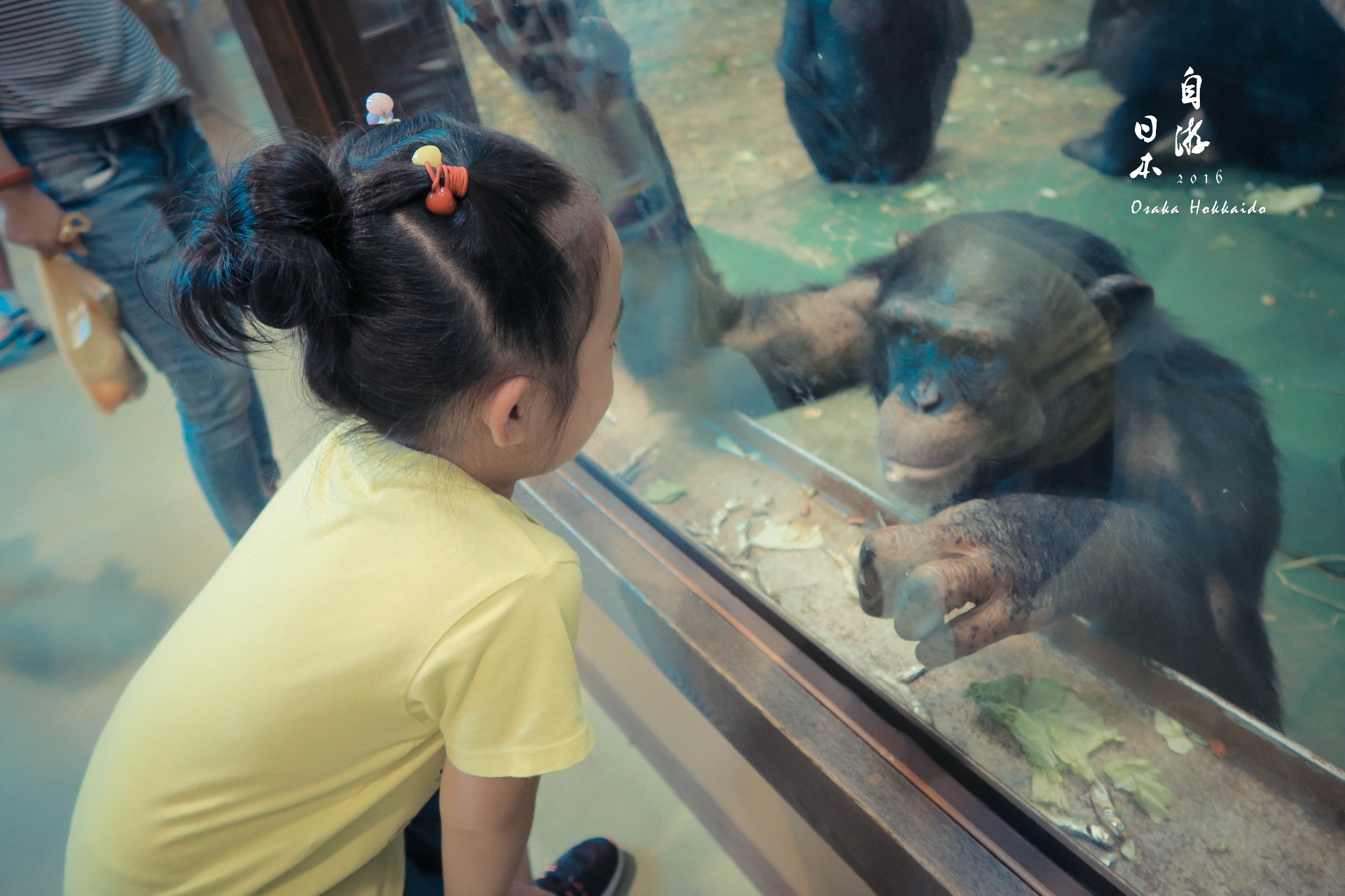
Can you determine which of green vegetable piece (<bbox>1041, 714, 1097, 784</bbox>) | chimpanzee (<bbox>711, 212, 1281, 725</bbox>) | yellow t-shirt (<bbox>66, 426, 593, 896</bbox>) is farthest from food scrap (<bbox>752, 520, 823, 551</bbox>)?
yellow t-shirt (<bbox>66, 426, 593, 896</bbox>)

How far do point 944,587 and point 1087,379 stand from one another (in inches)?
12.3

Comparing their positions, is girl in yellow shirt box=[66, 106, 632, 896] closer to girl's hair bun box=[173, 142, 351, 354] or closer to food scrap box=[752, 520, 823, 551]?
girl's hair bun box=[173, 142, 351, 354]

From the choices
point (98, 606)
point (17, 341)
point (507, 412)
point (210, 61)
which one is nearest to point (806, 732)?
point (507, 412)

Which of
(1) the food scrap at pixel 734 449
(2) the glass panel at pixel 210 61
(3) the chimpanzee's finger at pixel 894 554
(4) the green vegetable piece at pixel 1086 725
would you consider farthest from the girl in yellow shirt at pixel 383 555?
(2) the glass panel at pixel 210 61

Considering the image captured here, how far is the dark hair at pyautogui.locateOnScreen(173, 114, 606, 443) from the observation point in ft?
2.08

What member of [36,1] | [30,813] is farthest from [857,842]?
[36,1]

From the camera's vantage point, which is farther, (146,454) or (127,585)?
(146,454)

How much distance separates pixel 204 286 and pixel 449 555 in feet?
0.97

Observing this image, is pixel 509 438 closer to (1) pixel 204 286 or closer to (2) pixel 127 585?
(1) pixel 204 286

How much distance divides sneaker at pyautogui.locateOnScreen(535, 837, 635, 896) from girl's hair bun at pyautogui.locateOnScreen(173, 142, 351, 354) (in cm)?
96

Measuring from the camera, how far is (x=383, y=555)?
76 centimetres

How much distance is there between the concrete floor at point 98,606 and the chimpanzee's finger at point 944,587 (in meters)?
0.60

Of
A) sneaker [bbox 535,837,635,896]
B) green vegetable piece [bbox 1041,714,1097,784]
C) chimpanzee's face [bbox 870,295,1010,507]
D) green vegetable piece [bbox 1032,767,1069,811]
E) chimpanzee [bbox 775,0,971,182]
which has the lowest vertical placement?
sneaker [bbox 535,837,635,896]

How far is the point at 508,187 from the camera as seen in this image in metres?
0.67
